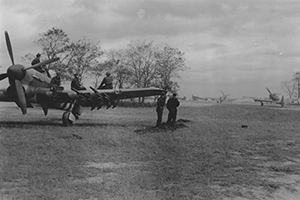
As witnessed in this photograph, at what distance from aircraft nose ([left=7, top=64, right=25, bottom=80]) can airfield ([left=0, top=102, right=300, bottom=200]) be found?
2.68 metres

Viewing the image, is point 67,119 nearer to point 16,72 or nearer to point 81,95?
point 81,95

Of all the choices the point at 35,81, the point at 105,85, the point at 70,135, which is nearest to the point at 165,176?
the point at 70,135

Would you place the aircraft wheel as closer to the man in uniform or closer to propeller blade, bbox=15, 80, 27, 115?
the man in uniform

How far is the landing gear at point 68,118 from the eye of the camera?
19703mm

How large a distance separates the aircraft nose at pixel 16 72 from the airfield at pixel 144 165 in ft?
8.78

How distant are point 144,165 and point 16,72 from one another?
996cm

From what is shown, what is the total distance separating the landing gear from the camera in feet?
64.6

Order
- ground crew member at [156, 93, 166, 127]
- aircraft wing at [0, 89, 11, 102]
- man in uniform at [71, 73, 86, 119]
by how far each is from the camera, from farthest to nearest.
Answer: man in uniform at [71, 73, 86, 119], ground crew member at [156, 93, 166, 127], aircraft wing at [0, 89, 11, 102]

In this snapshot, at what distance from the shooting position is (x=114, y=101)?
2198cm

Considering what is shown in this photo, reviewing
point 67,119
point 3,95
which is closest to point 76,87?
point 67,119

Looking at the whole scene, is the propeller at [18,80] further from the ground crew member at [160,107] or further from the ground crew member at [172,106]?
the ground crew member at [172,106]

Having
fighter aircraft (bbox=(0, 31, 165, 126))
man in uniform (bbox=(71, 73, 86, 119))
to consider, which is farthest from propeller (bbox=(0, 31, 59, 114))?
man in uniform (bbox=(71, 73, 86, 119))

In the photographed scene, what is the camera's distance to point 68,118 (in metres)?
19.8

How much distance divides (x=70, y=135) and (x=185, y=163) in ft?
20.3
